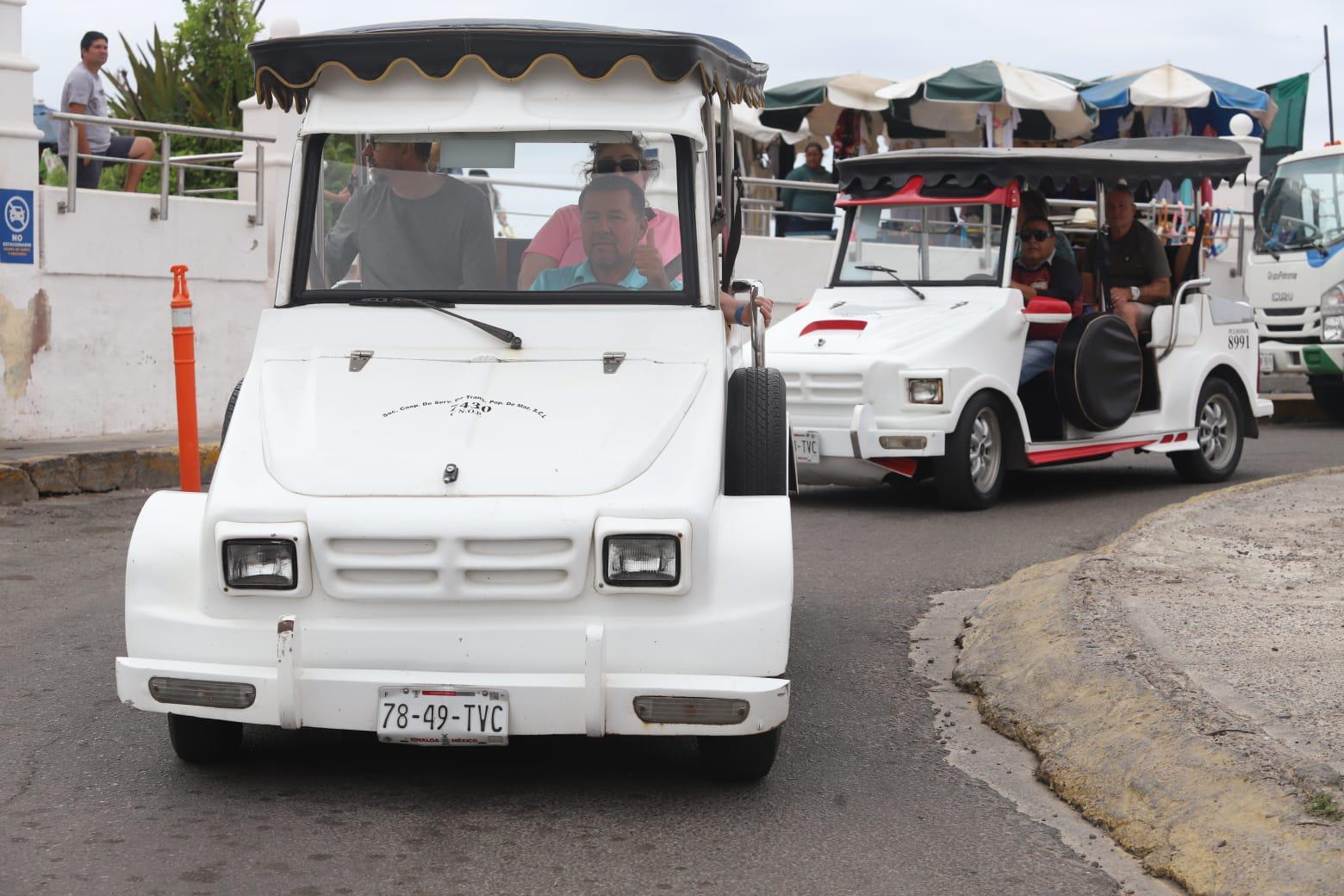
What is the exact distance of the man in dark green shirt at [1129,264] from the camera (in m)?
12.0

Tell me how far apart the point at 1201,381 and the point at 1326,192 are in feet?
24.8

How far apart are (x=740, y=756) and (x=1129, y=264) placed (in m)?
8.31

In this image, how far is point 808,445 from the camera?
10.7m

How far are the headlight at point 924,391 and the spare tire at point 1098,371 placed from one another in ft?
3.50

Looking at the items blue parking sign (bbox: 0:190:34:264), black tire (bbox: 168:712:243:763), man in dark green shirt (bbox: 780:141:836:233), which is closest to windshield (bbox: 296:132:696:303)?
black tire (bbox: 168:712:243:763)

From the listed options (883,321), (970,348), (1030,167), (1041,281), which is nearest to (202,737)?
(970,348)

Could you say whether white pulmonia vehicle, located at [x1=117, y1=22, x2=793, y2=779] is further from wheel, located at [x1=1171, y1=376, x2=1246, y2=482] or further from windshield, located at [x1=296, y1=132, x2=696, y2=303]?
wheel, located at [x1=1171, y1=376, x2=1246, y2=482]

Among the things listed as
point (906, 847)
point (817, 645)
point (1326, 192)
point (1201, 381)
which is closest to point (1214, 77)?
point (1326, 192)

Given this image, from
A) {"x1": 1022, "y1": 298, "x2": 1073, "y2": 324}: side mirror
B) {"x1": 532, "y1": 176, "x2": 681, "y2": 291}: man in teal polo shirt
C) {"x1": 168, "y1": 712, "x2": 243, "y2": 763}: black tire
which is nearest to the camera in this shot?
{"x1": 168, "y1": 712, "x2": 243, "y2": 763}: black tire

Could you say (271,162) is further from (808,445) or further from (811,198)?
(811,198)

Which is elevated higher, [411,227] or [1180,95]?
[1180,95]

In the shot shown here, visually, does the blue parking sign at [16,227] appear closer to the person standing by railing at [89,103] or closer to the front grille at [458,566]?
the person standing by railing at [89,103]

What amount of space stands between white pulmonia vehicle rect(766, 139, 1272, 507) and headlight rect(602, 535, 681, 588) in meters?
6.11

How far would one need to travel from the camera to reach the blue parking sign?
41.0ft
